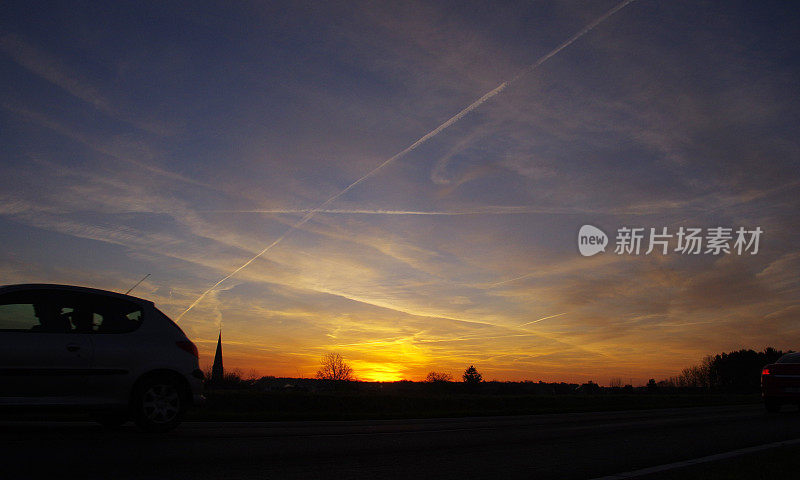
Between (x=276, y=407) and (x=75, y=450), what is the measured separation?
33827 millimetres

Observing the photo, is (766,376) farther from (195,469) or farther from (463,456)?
(195,469)

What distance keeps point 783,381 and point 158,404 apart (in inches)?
683

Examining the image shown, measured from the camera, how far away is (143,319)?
8.72m

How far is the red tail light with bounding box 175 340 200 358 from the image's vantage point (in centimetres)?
893

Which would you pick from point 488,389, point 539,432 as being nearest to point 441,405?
point 539,432

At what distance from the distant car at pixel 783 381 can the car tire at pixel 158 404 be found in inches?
666

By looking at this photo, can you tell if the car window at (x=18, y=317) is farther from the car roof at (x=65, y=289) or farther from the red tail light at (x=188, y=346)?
the red tail light at (x=188, y=346)

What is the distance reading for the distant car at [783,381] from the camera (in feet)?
55.2

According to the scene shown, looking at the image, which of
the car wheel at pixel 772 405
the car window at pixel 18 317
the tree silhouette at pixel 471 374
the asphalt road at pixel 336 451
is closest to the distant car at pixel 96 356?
the car window at pixel 18 317

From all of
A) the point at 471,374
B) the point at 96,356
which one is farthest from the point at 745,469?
the point at 471,374

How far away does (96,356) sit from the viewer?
7.96 meters

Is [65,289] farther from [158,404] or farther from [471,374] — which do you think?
[471,374]

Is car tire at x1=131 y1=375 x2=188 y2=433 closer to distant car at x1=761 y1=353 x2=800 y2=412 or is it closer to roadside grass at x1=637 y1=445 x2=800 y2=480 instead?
roadside grass at x1=637 y1=445 x2=800 y2=480

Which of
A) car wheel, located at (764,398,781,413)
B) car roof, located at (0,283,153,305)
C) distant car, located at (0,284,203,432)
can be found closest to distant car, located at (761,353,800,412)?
car wheel, located at (764,398,781,413)
